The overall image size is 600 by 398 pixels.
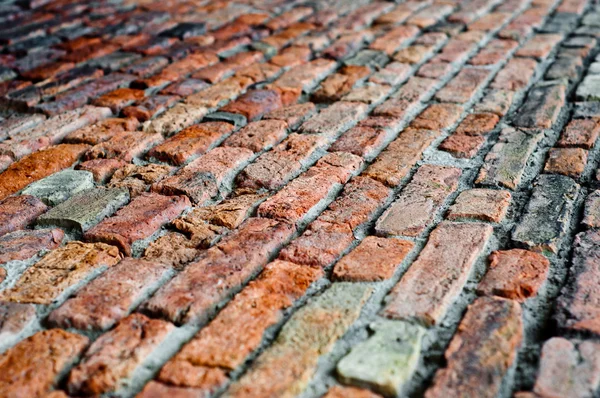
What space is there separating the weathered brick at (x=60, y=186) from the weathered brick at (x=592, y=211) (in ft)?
4.66

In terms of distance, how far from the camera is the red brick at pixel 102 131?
Result: 7.58 feet

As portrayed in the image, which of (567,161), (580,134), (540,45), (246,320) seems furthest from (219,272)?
(540,45)

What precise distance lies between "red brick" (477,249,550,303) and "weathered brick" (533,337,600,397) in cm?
17

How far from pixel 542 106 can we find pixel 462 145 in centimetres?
45

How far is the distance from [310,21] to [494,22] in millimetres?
977

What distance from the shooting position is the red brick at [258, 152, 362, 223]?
180 cm

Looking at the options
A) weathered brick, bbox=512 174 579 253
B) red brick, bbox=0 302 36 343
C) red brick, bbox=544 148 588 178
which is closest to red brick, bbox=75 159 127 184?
red brick, bbox=0 302 36 343

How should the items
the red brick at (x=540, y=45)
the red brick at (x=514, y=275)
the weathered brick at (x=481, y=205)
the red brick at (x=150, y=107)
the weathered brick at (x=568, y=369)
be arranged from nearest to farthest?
the weathered brick at (x=568, y=369) → the red brick at (x=514, y=275) → the weathered brick at (x=481, y=205) → the red brick at (x=150, y=107) → the red brick at (x=540, y=45)

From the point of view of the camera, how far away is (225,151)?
Result: 217 cm

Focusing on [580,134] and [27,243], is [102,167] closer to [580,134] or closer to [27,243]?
[27,243]

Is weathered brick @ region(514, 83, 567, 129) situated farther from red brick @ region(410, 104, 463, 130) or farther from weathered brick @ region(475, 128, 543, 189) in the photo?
red brick @ region(410, 104, 463, 130)

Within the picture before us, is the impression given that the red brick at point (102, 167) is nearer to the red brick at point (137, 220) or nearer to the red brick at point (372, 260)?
the red brick at point (137, 220)

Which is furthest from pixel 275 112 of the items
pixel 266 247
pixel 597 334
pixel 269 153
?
pixel 597 334

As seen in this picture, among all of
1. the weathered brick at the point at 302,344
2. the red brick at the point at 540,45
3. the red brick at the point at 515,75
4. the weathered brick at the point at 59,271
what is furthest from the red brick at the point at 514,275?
the red brick at the point at 540,45
